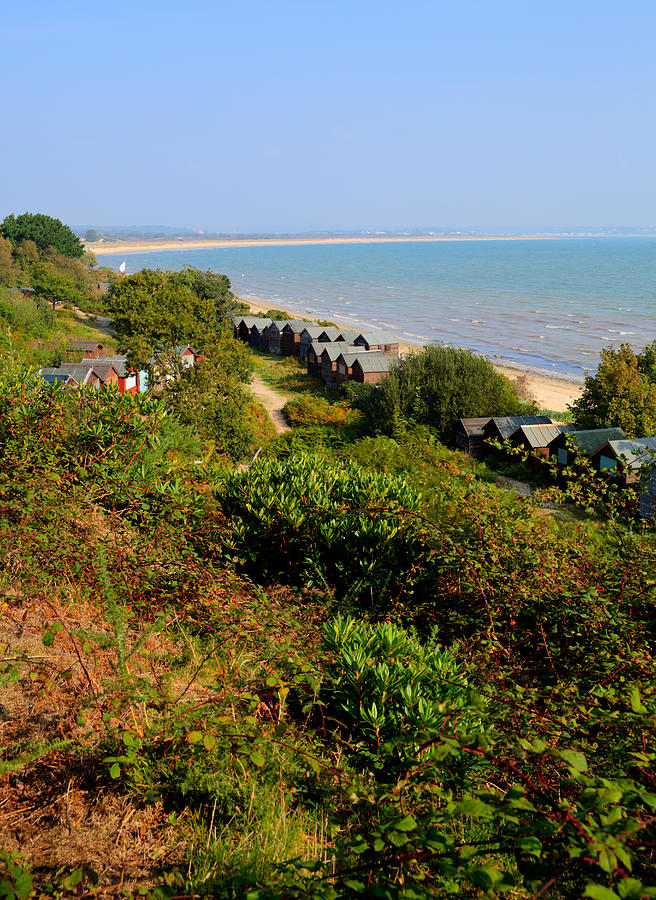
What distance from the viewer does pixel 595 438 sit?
→ 2277cm

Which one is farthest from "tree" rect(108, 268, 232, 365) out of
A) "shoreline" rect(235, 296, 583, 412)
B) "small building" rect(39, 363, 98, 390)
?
"shoreline" rect(235, 296, 583, 412)

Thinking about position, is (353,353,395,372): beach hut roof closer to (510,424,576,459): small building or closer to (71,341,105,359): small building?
(510,424,576,459): small building

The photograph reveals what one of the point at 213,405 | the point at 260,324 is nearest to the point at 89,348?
the point at 260,324

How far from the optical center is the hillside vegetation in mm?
2672

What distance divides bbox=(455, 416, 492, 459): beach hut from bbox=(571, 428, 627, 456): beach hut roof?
563 centimetres

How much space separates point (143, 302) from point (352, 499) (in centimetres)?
2673

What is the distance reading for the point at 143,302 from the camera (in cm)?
3144

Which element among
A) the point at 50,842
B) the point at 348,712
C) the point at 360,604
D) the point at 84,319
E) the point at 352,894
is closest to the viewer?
the point at 352,894

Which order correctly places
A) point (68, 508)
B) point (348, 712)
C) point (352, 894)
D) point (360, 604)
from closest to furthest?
1. point (352, 894)
2. point (348, 712)
3. point (68, 508)
4. point (360, 604)

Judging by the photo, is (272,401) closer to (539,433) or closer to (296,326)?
(296,326)

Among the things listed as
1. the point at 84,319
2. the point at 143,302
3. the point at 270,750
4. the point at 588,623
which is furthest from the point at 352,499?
the point at 84,319

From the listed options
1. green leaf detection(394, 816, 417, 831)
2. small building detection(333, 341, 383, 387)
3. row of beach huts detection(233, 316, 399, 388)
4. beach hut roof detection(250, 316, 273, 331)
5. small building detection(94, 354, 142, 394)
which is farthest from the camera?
beach hut roof detection(250, 316, 273, 331)

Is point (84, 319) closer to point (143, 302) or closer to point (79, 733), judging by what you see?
point (143, 302)

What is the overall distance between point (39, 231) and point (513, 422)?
306ft
